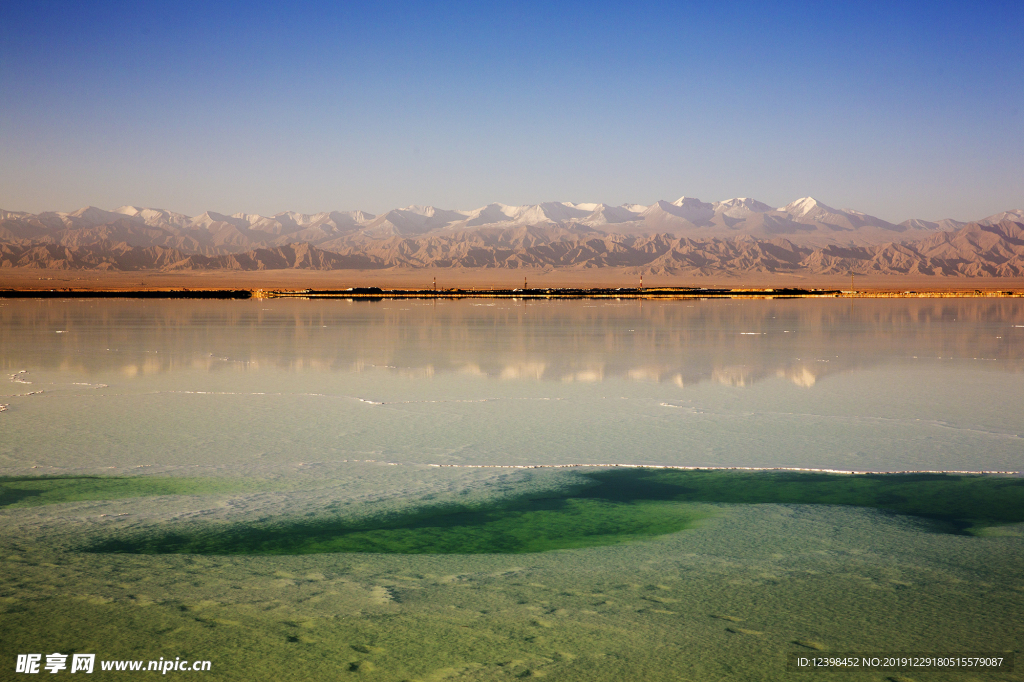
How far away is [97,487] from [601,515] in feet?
15.2

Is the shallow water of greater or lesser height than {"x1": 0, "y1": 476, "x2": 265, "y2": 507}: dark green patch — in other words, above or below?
above

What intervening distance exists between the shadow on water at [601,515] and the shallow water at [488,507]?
14 cm

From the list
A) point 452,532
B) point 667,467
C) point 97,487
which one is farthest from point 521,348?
point 452,532

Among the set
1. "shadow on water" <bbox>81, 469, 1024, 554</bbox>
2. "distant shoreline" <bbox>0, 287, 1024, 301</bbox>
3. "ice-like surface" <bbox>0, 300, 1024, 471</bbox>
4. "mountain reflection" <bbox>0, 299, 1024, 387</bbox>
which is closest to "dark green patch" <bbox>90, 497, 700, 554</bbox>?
"shadow on water" <bbox>81, 469, 1024, 554</bbox>

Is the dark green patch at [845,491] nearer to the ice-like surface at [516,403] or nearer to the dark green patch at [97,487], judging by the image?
the ice-like surface at [516,403]

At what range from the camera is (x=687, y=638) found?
4.54m

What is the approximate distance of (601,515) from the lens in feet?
23.0

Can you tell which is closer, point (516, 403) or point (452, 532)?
point (452, 532)

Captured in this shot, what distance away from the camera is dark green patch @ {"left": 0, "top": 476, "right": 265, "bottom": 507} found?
7406 mm

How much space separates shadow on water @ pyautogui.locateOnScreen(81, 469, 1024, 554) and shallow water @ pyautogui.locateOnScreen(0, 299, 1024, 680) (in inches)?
5.4

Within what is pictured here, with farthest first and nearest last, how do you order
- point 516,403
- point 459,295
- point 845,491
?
point 459,295, point 516,403, point 845,491

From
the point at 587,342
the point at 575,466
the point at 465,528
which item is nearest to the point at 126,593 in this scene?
the point at 465,528

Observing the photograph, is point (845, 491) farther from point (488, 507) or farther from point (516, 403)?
point (516, 403)

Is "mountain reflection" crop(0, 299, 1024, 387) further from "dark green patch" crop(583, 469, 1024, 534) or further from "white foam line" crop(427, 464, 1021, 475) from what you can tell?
"dark green patch" crop(583, 469, 1024, 534)
